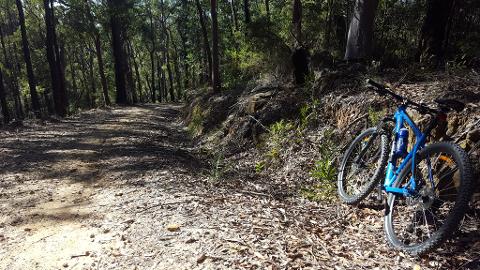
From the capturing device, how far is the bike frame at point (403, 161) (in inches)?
150

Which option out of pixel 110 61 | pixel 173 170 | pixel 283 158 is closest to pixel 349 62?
pixel 283 158

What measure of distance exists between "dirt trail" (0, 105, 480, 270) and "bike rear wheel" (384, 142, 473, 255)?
230 millimetres

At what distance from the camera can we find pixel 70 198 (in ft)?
19.7

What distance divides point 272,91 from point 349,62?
2231 millimetres

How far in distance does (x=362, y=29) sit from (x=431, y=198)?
590 cm

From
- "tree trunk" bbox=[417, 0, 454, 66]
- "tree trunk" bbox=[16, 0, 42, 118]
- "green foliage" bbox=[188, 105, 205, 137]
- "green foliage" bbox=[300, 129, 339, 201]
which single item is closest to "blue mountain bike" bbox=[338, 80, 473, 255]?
"green foliage" bbox=[300, 129, 339, 201]

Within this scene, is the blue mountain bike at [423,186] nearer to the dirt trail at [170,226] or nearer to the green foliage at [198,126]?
the dirt trail at [170,226]

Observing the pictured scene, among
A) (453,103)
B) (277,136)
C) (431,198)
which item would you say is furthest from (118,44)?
(431,198)

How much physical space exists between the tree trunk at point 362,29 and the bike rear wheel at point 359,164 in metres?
3.72

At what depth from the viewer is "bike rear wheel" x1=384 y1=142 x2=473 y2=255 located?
10.8 ft

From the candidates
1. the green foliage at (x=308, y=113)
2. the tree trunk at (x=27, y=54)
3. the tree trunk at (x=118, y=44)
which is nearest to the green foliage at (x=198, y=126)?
the green foliage at (x=308, y=113)

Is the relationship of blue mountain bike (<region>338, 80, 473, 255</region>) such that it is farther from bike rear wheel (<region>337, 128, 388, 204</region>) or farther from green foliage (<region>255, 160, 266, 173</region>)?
green foliage (<region>255, 160, 266, 173</region>)

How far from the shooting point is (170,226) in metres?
4.35

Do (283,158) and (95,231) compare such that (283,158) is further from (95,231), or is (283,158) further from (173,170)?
(95,231)
